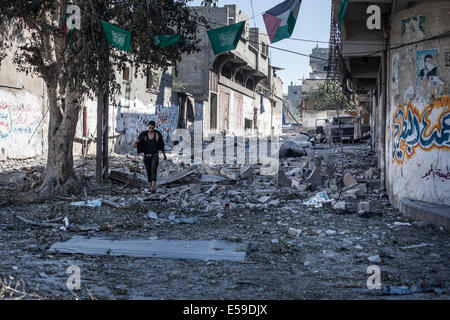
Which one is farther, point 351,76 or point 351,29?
point 351,76

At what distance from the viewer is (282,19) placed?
854 cm

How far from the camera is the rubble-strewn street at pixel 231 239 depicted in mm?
3922

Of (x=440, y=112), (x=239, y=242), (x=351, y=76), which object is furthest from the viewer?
(x=351, y=76)

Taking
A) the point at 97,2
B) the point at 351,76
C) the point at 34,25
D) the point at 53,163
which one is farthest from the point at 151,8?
the point at 351,76

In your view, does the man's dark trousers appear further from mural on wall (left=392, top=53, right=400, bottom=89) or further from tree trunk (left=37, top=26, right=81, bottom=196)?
mural on wall (left=392, top=53, right=400, bottom=89)

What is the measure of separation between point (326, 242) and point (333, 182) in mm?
5228

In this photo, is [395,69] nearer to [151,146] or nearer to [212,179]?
[151,146]

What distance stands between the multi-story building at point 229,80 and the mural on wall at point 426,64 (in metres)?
17.6

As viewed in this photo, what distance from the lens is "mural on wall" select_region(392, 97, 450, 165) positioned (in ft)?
23.0

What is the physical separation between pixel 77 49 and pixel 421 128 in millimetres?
6070

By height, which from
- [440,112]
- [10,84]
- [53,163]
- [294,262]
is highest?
[10,84]

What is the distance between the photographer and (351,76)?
14.9m

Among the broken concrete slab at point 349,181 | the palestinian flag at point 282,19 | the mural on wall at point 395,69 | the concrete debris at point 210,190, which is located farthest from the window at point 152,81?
the mural on wall at point 395,69
